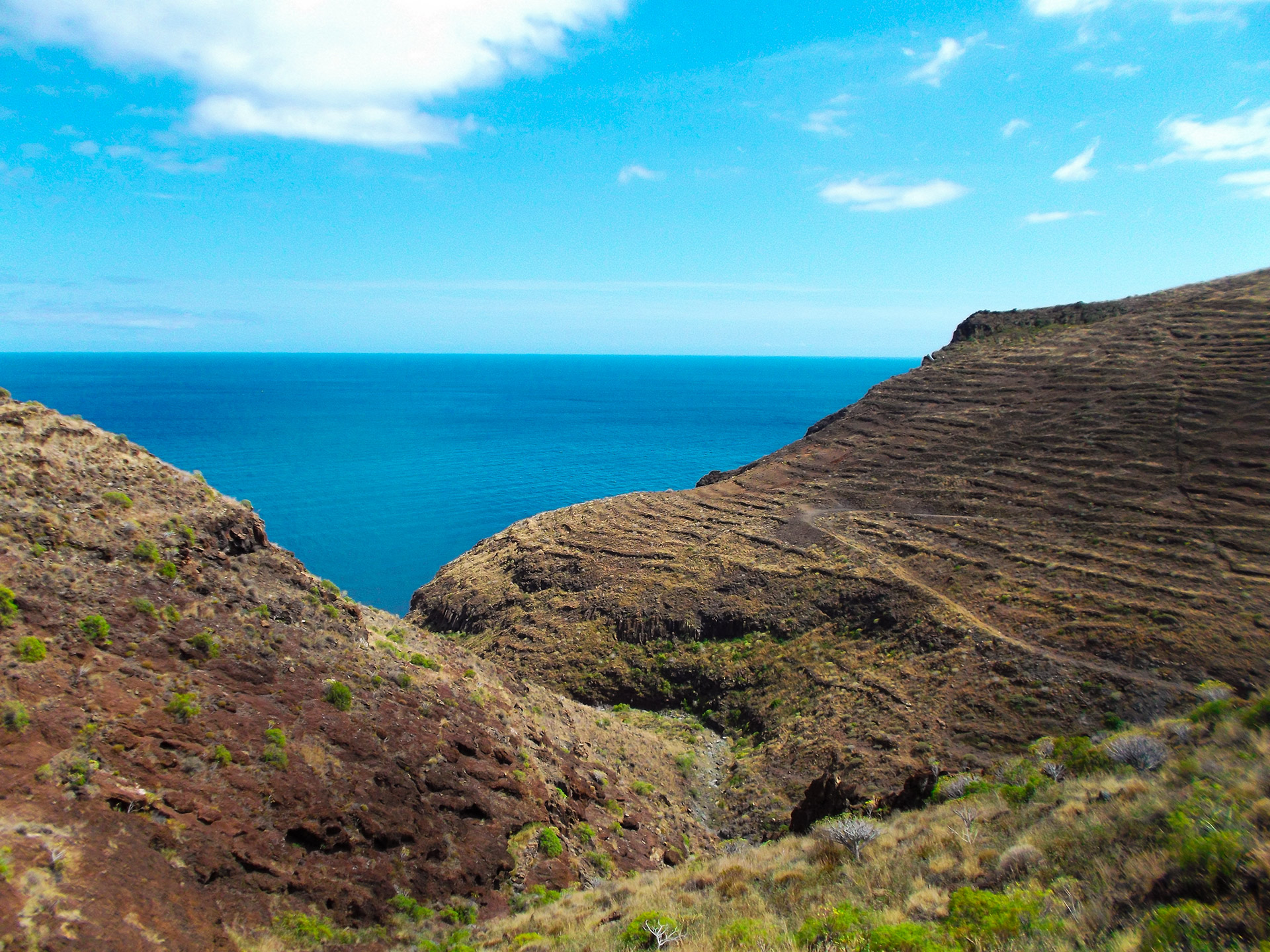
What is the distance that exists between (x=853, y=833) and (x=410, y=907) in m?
9.36

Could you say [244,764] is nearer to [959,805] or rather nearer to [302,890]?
[302,890]

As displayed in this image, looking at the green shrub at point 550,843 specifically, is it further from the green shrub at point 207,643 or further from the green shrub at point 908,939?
the green shrub at point 908,939

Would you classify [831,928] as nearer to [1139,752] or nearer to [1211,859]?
[1211,859]

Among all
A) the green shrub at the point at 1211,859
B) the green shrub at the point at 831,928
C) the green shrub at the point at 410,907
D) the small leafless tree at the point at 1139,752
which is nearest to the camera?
the green shrub at the point at 1211,859

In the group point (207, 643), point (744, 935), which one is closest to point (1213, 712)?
point (744, 935)

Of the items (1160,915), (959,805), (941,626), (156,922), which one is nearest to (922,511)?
(941,626)

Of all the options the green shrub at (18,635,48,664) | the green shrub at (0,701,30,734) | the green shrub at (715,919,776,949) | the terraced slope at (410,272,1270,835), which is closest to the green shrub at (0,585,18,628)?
the green shrub at (18,635,48,664)

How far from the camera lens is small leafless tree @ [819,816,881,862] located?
14133 mm

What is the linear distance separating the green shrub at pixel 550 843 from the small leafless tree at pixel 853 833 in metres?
6.53

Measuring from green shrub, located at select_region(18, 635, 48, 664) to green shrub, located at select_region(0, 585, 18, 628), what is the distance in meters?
0.44

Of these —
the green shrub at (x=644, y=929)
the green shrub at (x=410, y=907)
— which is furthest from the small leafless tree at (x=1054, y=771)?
the green shrub at (x=410, y=907)

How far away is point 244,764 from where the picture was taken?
13.3 m

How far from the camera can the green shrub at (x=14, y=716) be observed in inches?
418

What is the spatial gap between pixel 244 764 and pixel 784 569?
27.2 meters
